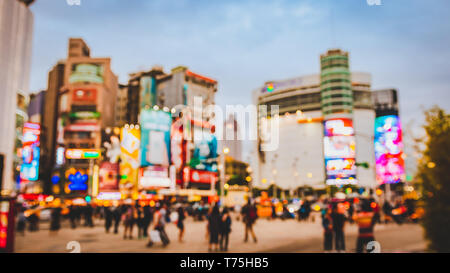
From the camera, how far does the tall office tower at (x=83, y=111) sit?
71938mm

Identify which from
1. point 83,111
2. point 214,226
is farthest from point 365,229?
point 83,111

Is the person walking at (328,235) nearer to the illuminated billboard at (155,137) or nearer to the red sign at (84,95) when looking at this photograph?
the illuminated billboard at (155,137)

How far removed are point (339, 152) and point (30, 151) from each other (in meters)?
69.6

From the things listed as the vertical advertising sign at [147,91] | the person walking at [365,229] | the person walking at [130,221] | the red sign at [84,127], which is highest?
the vertical advertising sign at [147,91]

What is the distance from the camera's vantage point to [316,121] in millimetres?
112875

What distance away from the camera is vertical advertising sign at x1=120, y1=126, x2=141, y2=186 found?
59516 millimetres

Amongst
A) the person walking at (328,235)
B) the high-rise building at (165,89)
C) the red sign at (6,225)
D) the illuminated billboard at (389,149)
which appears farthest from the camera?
the high-rise building at (165,89)

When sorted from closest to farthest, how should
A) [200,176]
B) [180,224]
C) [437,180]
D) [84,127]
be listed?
[437,180] → [180,224] → [84,127] → [200,176]

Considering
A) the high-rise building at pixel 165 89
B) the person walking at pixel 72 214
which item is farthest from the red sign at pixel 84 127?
the person walking at pixel 72 214

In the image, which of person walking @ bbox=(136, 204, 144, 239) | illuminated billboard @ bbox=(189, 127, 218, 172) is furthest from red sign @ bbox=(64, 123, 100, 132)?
person walking @ bbox=(136, 204, 144, 239)

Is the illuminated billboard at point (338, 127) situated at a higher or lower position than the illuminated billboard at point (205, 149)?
higher

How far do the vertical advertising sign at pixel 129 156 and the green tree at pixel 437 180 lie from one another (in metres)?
54.0

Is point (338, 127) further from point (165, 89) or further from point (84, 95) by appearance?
point (84, 95)

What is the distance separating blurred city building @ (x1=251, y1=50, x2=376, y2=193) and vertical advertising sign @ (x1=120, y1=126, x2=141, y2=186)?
156ft
